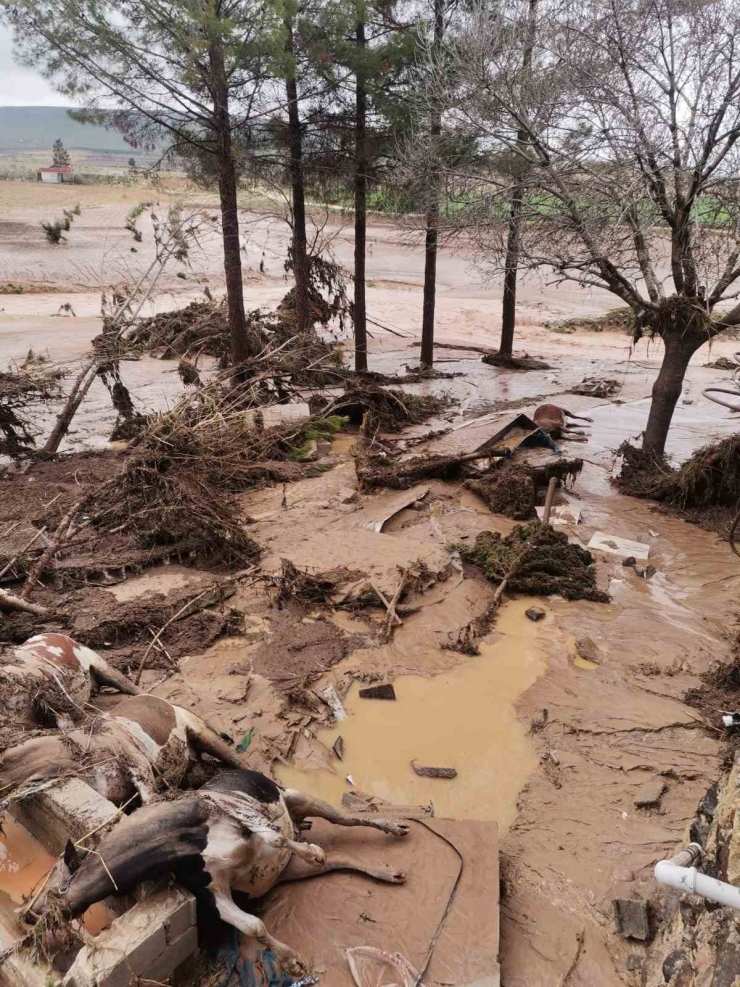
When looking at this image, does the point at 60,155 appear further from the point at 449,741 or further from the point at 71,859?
the point at 71,859

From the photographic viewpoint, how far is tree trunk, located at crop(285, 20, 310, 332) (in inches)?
537

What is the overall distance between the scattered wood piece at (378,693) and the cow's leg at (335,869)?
6.41 ft

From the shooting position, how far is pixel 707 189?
9492mm

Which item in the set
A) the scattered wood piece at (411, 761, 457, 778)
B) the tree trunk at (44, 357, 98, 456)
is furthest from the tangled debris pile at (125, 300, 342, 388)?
the scattered wood piece at (411, 761, 457, 778)

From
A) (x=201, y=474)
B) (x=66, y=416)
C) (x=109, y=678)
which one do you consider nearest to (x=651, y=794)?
(x=109, y=678)

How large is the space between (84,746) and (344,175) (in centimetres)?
1442

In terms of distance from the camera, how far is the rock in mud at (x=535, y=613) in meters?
7.25

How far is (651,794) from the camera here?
4961 mm

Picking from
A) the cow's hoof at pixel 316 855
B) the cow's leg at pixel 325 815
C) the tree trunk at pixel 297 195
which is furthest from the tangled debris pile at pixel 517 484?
the tree trunk at pixel 297 195

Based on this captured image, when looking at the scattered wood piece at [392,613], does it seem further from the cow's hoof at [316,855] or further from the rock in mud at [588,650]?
the cow's hoof at [316,855]

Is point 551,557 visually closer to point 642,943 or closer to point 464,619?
point 464,619

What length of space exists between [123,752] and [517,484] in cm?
702

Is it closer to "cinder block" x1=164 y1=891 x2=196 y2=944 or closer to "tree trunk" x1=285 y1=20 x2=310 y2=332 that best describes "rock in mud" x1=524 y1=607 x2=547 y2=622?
"cinder block" x1=164 y1=891 x2=196 y2=944

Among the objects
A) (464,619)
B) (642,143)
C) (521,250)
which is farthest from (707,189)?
(464,619)
